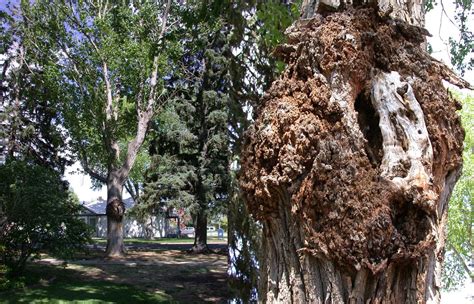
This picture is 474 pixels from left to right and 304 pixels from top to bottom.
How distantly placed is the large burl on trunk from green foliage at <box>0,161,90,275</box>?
416 inches

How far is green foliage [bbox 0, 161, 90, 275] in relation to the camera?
1174 cm

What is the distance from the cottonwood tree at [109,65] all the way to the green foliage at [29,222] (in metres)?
7.01

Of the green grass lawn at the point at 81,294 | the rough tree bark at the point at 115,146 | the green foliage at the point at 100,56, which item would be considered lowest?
the green grass lawn at the point at 81,294

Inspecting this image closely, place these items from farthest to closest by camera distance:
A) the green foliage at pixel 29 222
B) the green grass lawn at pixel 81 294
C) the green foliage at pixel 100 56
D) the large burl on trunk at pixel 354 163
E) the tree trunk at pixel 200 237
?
the tree trunk at pixel 200 237 → the green foliage at pixel 100 56 → the green foliage at pixel 29 222 → the green grass lawn at pixel 81 294 → the large burl on trunk at pixel 354 163

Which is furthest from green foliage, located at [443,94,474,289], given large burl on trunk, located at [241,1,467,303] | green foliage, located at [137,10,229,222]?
green foliage, located at [137,10,229,222]

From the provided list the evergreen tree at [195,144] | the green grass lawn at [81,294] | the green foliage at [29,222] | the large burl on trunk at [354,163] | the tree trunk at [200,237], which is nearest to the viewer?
the large burl on trunk at [354,163]

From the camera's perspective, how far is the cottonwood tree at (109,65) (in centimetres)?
1917

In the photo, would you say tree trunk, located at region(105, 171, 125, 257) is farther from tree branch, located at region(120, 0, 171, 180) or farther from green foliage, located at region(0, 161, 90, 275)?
green foliage, located at region(0, 161, 90, 275)

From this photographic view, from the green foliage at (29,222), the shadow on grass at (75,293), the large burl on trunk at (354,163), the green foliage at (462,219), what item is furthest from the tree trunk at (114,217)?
the large burl on trunk at (354,163)

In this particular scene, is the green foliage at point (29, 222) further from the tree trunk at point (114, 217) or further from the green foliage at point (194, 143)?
the green foliage at point (194, 143)

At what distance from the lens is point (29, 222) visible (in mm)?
11828

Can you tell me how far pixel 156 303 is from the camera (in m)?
10.1

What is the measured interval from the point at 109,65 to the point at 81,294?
11058 millimetres

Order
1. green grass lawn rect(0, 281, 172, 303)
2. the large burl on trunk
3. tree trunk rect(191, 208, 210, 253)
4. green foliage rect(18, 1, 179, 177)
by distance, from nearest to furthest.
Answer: the large burl on trunk → green grass lawn rect(0, 281, 172, 303) → green foliage rect(18, 1, 179, 177) → tree trunk rect(191, 208, 210, 253)
